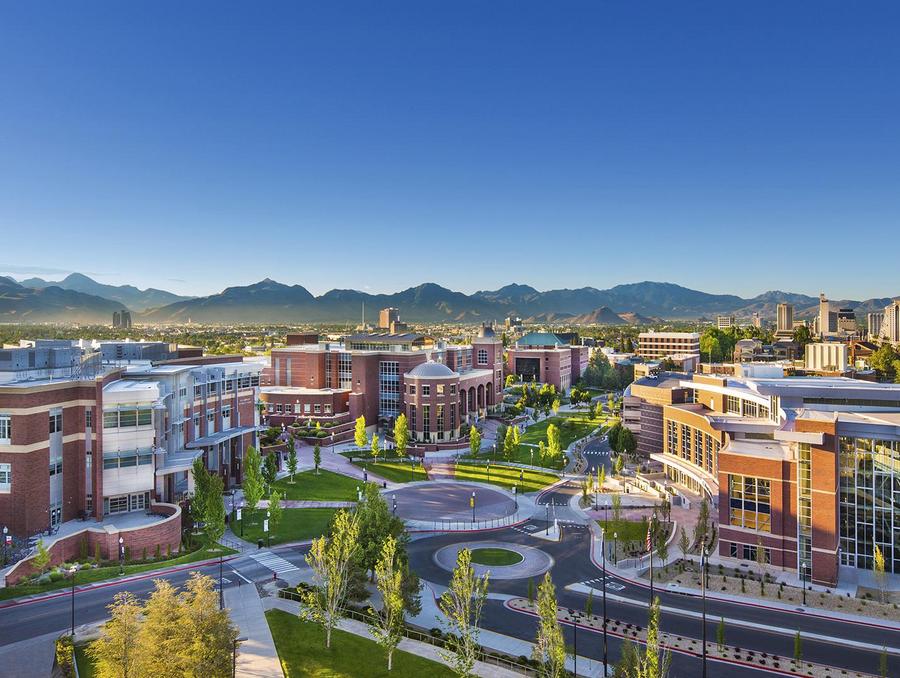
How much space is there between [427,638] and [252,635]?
9697 mm

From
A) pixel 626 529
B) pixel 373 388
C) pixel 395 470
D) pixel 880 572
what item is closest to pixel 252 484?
pixel 395 470

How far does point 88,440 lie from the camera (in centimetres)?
4603

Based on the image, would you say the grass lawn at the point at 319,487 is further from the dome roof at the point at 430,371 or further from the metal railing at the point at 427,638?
the metal railing at the point at 427,638

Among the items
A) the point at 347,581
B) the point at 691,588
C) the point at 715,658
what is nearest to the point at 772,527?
the point at 691,588

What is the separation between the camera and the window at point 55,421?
44.2 metres

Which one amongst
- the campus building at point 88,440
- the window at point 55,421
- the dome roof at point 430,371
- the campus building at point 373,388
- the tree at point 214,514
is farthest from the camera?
the dome roof at point 430,371

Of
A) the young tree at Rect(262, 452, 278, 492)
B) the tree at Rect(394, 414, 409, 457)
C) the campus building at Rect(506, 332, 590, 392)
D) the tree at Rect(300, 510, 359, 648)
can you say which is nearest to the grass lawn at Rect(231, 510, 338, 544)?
the young tree at Rect(262, 452, 278, 492)

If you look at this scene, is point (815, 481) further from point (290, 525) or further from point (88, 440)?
point (88, 440)

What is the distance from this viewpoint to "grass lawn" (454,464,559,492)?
69938 millimetres

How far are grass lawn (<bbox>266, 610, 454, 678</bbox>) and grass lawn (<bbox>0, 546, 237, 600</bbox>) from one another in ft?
32.6

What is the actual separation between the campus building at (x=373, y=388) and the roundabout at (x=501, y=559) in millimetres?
41377

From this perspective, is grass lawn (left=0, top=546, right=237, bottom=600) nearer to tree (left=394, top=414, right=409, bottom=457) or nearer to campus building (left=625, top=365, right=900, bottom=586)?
tree (left=394, top=414, right=409, bottom=457)

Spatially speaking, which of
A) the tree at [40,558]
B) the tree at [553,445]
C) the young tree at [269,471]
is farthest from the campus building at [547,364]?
the tree at [40,558]

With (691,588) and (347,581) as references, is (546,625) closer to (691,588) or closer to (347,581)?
(347,581)
